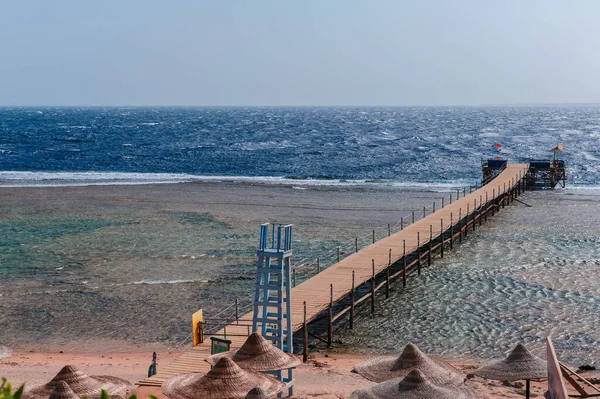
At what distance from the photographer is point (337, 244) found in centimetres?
4128

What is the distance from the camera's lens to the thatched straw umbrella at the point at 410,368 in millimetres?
18859

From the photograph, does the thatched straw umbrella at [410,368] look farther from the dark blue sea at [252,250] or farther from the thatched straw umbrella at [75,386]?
the thatched straw umbrella at [75,386]

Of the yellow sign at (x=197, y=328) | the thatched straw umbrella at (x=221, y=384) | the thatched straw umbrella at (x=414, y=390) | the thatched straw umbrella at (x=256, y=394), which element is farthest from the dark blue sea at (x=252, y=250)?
the thatched straw umbrella at (x=256, y=394)

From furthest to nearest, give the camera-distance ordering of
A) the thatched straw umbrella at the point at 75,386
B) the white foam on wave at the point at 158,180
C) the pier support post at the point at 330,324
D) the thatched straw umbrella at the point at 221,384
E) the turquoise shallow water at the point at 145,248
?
A: the white foam on wave at the point at 158,180, the turquoise shallow water at the point at 145,248, the pier support post at the point at 330,324, the thatched straw umbrella at the point at 75,386, the thatched straw umbrella at the point at 221,384

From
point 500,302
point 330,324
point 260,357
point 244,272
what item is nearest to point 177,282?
point 244,272

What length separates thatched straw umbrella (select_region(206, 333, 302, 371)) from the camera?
1858 centimetres

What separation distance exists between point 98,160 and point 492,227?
59.4m

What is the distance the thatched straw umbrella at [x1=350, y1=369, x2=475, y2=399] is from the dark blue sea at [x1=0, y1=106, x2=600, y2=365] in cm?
778

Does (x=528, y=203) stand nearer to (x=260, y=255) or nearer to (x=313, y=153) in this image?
(x=260, y=255)

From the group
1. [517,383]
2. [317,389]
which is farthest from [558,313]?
[317,389]

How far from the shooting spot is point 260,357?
18.7 metres

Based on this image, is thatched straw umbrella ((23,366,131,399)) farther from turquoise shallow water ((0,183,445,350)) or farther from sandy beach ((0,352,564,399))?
turquoise shallow water ((0,183,445,350))

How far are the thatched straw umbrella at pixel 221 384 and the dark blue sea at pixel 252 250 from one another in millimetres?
8721

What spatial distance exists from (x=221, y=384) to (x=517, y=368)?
7.36 metres
